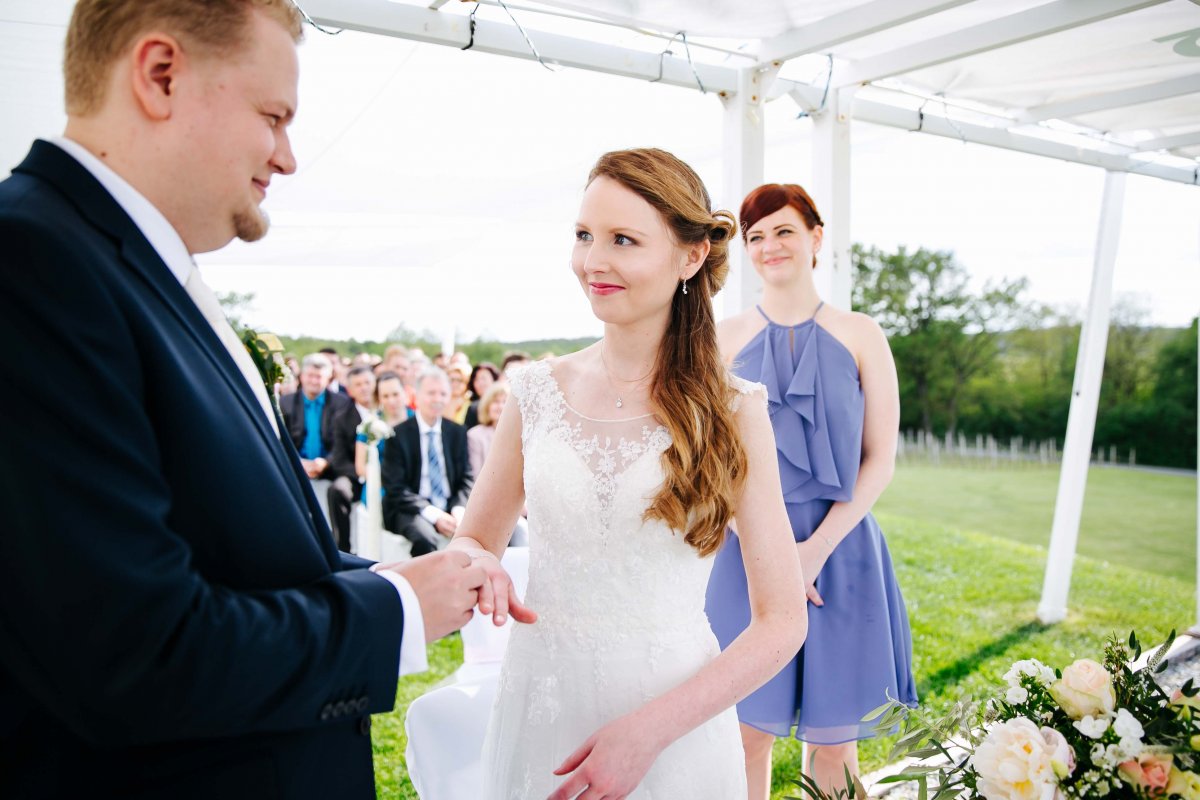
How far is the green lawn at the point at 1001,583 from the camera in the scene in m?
5.43

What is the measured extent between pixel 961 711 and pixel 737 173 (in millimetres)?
2884

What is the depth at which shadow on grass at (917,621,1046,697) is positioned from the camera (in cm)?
548

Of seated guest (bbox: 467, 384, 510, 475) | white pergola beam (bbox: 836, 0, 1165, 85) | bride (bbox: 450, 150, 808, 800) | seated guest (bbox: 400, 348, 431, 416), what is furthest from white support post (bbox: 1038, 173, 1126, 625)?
seated guest (bbox: 400, 348, 431, 416)

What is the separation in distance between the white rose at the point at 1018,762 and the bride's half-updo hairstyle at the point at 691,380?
0.76 meters

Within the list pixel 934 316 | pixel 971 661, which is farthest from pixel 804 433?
pixel 934 316

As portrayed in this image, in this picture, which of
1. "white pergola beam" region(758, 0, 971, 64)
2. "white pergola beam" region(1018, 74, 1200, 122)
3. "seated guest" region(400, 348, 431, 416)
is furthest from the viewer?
"seated guest" region(400, 348, 431, 416)

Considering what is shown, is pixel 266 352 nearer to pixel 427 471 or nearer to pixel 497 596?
pixel 497 596

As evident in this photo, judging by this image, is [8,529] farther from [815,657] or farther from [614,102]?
[614,102]

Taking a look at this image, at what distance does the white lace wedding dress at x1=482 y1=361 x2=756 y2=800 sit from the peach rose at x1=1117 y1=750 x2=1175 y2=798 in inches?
35.9

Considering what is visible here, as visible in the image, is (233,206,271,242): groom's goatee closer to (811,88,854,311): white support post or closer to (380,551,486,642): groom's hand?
(380,551,486,642): groom's hand

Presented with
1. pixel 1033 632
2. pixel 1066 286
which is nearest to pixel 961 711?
pixel 1033 632

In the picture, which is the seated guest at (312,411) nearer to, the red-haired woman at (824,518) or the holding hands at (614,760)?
the red-haired woman at (824,518)

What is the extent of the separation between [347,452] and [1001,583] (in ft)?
23.8

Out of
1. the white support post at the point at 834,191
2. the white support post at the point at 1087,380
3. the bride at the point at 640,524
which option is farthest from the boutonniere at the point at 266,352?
the white support post at the point at 1087,380
